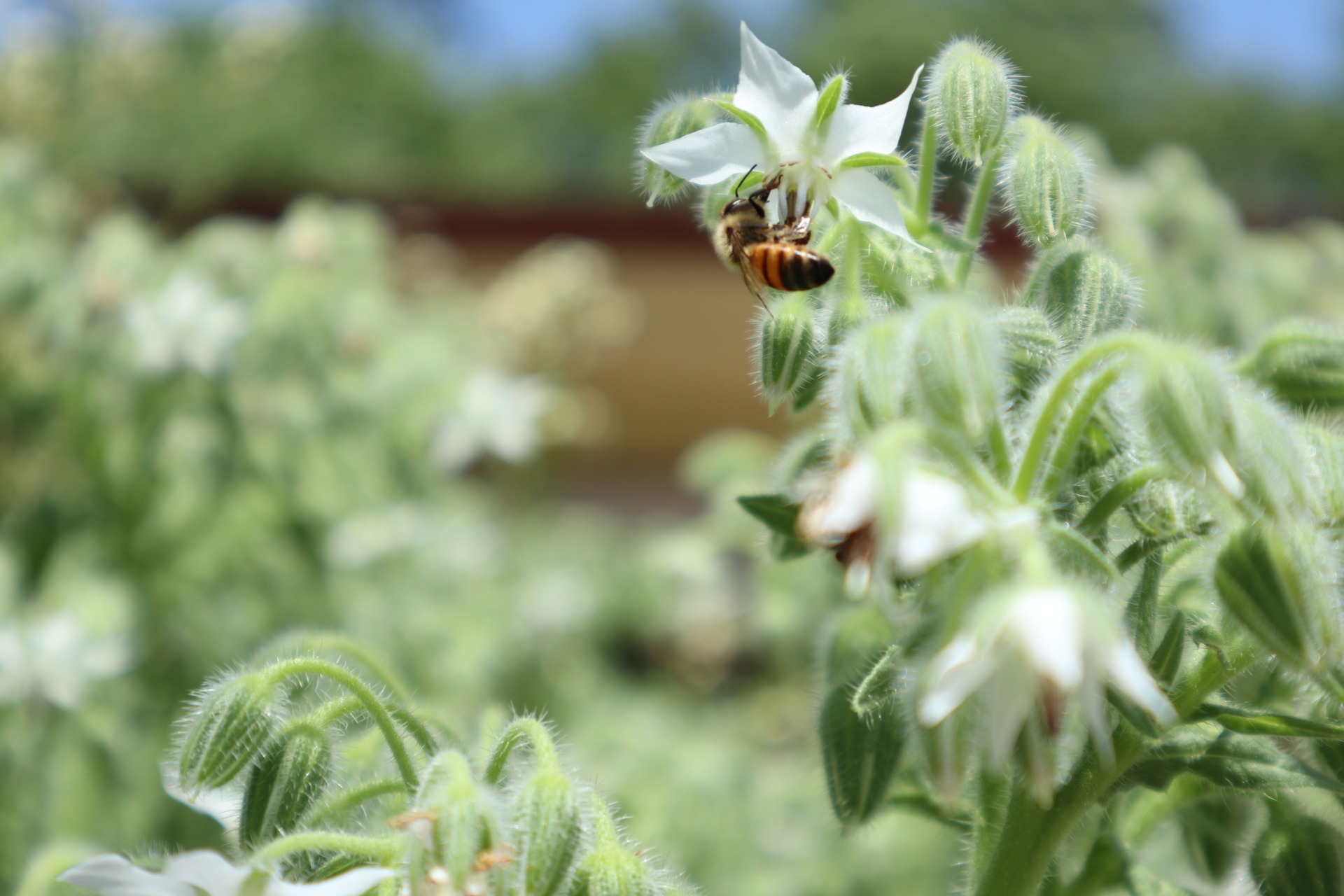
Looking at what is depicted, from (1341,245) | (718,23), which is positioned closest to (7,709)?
(1341,245)

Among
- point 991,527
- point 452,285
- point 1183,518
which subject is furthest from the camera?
point 452,285

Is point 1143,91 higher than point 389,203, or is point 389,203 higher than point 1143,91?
point 1143,91

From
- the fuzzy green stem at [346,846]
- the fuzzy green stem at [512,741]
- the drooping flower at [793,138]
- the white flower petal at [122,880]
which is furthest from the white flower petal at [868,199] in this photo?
the white flower petal at [122,880]

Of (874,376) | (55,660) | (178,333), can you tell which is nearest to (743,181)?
(874,376)

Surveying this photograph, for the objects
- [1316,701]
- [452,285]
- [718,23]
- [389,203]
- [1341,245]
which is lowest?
[1316,701]

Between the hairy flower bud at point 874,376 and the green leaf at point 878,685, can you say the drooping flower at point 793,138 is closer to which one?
the hairy flower bud at point 874,376

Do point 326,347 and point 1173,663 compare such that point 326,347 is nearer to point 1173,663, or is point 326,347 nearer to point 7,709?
point 7,709
